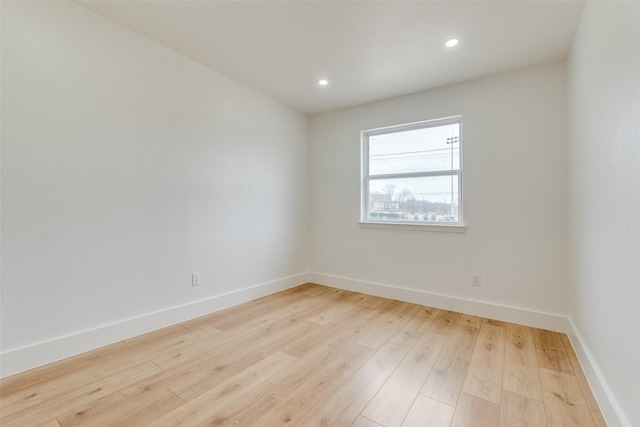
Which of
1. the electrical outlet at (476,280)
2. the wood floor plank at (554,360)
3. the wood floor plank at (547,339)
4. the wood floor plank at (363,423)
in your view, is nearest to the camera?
the wood floor plank at (363,423)

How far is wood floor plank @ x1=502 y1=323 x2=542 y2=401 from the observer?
1601 millimetres

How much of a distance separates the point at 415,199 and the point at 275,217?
5.84 feet

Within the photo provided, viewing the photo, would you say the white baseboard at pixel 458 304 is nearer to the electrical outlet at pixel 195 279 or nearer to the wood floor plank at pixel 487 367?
the wood floor plank at pixel 487 367

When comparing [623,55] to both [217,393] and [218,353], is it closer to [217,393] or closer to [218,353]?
[217,393]

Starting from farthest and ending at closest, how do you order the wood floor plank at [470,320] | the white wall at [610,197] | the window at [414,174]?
the window at [414,174], the wood floor plank at [470,320], the white wall at [610,197]

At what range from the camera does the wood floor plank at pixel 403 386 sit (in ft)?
4.54

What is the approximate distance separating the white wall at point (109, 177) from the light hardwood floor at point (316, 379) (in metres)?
0.42

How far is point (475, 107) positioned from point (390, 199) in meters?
1.33

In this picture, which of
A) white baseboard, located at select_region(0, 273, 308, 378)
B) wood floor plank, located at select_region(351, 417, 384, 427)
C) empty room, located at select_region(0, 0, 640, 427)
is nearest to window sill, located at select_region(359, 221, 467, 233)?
empty room, located at select_region(0, 0, 640, 427)

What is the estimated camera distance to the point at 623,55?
4.03ft

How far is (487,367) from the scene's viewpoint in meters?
1.82

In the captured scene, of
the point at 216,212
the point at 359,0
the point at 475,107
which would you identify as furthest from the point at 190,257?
the point at 475,107

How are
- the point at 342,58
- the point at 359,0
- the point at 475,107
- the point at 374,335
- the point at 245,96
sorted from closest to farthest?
the point at 359,0, the point at 374,335, the point at 342,58, the point at 475,107, the point at 245,96

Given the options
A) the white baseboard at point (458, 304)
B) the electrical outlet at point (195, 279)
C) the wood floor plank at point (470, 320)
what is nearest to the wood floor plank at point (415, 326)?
the white baseboard at point (458, 304)
